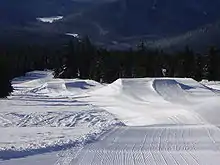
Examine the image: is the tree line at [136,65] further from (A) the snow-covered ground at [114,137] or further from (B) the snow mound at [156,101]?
(A) the snow-covered ground at [114,137]

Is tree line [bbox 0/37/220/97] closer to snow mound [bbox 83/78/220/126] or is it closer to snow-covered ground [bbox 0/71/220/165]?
snow mound [bbox 83/78/220/126]

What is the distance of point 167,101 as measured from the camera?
37.7 m

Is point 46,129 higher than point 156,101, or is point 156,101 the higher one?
point 46,129

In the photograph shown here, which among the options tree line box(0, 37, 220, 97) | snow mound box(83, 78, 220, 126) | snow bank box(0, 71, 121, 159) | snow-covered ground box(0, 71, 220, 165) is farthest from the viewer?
tree line box(0, 37, 220, 97)

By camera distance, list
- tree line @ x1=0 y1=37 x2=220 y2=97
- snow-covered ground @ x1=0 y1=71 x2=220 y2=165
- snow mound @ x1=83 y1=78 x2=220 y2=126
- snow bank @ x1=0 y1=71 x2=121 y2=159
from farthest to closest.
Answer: tree line @ x1=0 y1=37 x2=220 y2=97, snow mound @ x1=83 y1=78 x2=220 y2=126, snow bank @ x1=0 y1=71 x2=121 y2=159, snow-covered ground @ x1=0 y1=71 x2=220 y2=165

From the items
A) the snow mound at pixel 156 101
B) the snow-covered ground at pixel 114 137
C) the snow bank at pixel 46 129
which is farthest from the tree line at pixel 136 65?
the snow-covered ground at pixel 114 137

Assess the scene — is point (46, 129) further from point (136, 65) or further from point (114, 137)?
point (136, 65)

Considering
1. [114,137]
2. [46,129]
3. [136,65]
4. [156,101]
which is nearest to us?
[114,137]

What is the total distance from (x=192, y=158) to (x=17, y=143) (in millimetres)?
5386

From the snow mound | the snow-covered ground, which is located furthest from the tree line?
the snow-covered ground

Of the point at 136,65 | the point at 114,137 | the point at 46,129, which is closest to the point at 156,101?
the point at 46,129

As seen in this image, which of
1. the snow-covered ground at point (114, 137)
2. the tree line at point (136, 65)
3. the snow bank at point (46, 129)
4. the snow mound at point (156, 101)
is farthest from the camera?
the tree line at point (136, 65)

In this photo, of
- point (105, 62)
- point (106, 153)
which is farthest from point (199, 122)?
point (105, 62)

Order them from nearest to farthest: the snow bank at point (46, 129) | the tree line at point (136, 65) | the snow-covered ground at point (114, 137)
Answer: the snow-covered ground at point (114, 137), the snow bank at point (46, 129), the tree line at point (136, 65)
